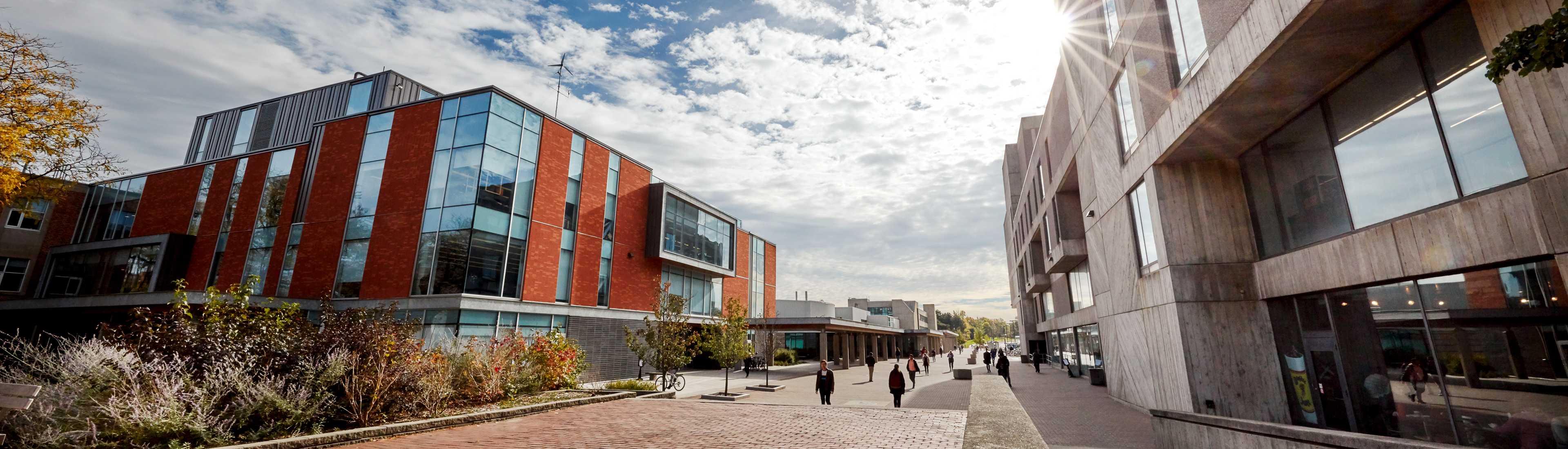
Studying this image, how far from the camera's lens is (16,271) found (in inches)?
1078

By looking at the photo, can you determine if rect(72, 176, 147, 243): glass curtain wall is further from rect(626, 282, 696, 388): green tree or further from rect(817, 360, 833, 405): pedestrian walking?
rect(817, 360, 833, 405): pedestrian walking

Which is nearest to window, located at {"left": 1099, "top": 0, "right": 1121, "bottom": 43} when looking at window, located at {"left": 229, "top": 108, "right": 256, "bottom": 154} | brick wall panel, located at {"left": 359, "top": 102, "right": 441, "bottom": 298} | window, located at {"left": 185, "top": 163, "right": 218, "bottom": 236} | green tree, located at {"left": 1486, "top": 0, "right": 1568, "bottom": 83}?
green tree, located at {"left": 1486, "top": 0, "right": 1568, "bottom": 83}

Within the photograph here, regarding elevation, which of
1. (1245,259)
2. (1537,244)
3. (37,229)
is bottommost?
(1537,244)

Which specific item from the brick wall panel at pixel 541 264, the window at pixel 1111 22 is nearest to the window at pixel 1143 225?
the window at pixel 1111 22

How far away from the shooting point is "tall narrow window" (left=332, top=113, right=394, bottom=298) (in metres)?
22.2

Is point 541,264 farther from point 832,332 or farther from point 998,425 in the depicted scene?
point 832,332

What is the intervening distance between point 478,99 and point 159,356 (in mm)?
15837

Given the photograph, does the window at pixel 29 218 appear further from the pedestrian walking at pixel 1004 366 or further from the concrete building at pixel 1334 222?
the concrete building at pixel 1334 222

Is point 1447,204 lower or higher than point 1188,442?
higher

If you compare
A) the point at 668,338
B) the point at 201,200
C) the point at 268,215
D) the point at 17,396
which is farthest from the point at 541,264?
the point at 201,200

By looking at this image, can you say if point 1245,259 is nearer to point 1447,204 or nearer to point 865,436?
point 1447,204

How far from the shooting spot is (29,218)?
27.6m

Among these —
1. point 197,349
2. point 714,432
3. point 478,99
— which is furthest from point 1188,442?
point 478,99

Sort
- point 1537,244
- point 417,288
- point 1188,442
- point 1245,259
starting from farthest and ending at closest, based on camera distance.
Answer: point 417,288 < point 1245,259 < point 1188,442 < point 1537,244
